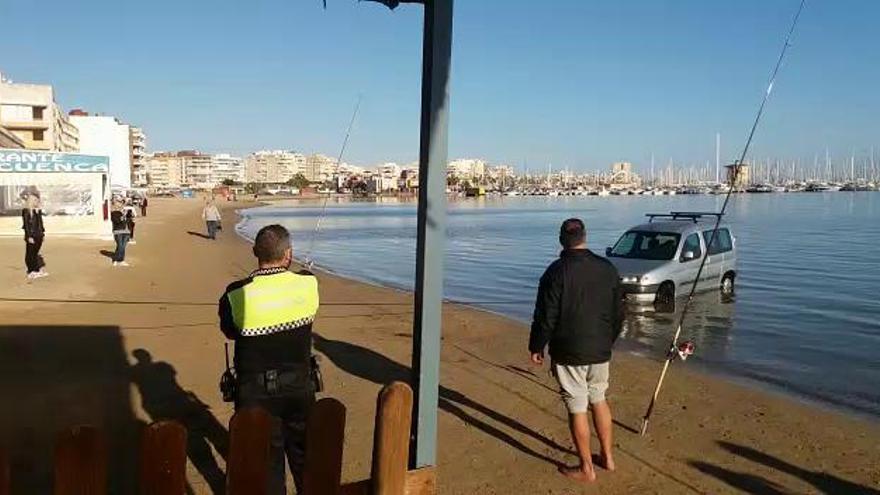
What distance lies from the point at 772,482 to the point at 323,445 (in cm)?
382

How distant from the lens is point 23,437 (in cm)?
578

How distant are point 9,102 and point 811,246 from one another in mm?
95456

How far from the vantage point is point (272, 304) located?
3.71 m

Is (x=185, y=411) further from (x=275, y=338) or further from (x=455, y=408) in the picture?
(x=275, y=338)

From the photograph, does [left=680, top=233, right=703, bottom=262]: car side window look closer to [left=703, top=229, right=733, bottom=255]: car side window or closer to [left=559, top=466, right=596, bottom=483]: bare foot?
[left=703, top=229, right=733, bottom=255]: car side window

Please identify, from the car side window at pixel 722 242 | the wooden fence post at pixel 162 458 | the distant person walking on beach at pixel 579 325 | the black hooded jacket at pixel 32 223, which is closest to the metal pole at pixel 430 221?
the wooden fence post at pixel 162 458

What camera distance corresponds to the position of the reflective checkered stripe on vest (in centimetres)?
368

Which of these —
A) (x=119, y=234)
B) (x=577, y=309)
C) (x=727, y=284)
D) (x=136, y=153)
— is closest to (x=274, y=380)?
(x=577, y=309)

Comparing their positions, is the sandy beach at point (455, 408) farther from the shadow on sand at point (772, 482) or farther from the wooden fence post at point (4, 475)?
the wooden fence post at point (4, 475)

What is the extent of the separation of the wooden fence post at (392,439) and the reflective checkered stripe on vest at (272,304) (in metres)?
1.14

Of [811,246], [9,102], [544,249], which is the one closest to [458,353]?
[544,249]

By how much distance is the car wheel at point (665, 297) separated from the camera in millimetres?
14086

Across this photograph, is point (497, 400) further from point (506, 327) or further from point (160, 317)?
point (160, 317)

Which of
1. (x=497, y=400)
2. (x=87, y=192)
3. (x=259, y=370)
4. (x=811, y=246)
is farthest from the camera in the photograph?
(x=811, y=246)
